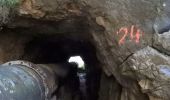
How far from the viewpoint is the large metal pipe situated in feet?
9.45

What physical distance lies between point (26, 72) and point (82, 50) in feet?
16.8

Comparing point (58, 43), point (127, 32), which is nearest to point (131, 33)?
point (127, 32)

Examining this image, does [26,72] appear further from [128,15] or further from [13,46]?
[13,46]

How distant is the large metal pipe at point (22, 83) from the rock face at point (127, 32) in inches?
40.6

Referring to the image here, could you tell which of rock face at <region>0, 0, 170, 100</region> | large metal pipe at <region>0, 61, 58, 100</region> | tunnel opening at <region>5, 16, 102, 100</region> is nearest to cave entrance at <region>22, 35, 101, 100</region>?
tunnel opening at <region>5, 16, 102, 100</region>

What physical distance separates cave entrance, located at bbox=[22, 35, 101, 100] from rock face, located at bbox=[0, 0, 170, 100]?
1337mm

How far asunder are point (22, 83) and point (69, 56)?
5.70 meters

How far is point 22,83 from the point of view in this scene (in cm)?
318

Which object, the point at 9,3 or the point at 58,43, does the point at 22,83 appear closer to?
the point at 9,3

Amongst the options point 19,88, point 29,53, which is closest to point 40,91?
point 19,88

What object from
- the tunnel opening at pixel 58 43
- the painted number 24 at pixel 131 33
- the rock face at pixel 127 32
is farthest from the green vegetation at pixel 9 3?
the painted number 24 at pixel 131 33

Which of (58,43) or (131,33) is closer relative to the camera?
(131,33)

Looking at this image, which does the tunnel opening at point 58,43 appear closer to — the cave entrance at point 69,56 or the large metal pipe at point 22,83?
the cave entrance at point 69,56

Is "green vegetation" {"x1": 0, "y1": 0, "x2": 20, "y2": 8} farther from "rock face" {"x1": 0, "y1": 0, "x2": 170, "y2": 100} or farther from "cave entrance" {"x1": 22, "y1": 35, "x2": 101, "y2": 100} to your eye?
"cave entrance" {"x1": 22, "y1": 35, "x2": 101, "y2": 100}
